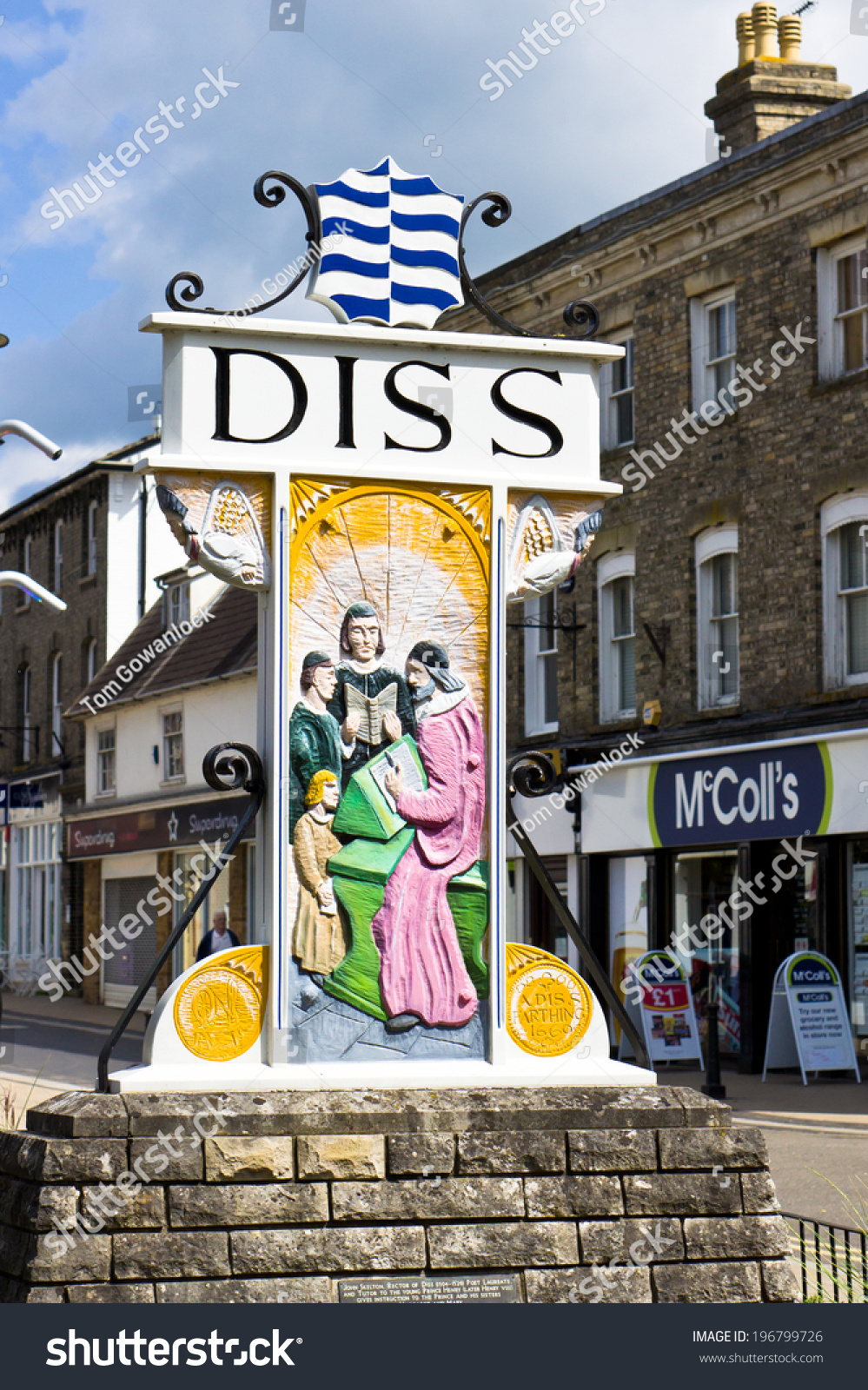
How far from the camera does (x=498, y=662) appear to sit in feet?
23.9

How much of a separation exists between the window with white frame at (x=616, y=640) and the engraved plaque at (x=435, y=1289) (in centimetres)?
1570

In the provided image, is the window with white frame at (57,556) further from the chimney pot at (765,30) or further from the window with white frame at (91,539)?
the chimney pot at (765,30)

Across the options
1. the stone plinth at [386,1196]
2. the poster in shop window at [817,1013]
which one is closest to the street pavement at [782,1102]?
the poster in shop window at [817,1013]

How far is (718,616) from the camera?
2044 cm

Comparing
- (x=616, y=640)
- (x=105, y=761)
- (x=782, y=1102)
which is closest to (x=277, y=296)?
(x=782, y=1102)

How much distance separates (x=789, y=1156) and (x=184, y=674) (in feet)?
64.2

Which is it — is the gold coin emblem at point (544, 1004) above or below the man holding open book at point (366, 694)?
below

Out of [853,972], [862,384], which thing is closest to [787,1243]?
[853,972]

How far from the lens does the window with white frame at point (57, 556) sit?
38.4 meters

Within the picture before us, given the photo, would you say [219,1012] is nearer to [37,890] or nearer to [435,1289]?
[435,1289]

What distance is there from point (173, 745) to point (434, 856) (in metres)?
24.1

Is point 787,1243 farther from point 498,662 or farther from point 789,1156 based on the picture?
point 789,1156

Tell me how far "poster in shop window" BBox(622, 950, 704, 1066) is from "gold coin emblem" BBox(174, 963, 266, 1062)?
450 inches

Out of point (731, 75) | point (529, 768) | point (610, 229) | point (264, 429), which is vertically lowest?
point (529, 768)
